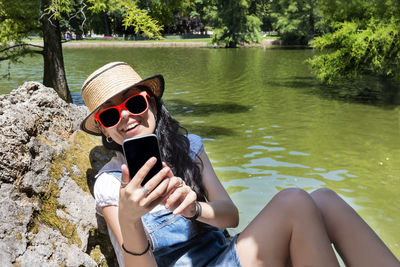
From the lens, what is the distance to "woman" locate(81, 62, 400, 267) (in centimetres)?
206

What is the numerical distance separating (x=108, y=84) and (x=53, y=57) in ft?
24.3

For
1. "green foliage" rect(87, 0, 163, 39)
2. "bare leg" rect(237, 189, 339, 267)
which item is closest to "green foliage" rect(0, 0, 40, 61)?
"green foliage" rect(87, 0, 163, 39)

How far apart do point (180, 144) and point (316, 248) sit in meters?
A: 1.08

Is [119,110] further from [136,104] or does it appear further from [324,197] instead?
[324,197]

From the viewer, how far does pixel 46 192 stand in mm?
2475

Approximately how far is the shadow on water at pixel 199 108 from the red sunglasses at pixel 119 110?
8.16 metres

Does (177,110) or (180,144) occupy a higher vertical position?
(180,144)

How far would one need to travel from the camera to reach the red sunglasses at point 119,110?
7.73 ft

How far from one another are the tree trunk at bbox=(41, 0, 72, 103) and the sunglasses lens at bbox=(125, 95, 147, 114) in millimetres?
7341

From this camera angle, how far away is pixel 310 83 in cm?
1577

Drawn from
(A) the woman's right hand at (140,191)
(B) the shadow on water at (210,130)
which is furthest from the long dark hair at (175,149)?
(B) the shadow on water at (210,130)

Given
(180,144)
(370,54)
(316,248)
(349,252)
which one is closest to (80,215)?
(180,144)

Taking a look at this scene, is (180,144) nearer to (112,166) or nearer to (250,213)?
(112,166)

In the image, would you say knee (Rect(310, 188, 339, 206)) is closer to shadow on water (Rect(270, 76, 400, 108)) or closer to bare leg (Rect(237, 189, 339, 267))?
bare leg (Rect(237, 189, 339, 267))
